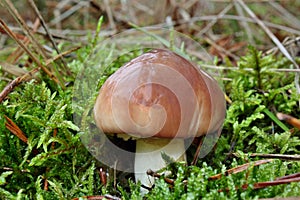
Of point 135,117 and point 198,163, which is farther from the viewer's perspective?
point 198,163

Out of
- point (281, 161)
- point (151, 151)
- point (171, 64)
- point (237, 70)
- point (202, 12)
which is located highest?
point (202, 12)

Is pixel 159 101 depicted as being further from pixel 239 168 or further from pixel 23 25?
pixel 23 25

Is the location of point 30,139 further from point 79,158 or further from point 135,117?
point 135,117

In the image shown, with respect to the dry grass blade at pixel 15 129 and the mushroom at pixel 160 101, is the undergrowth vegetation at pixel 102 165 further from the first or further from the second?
the mushroom at pixel 160 101

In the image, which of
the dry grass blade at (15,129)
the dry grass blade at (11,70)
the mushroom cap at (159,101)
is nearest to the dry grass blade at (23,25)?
the dry grass blade at (11,70)

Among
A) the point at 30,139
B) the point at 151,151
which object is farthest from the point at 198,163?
the point at 30,139

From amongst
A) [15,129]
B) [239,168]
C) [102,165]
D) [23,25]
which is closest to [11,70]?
[23,25]
